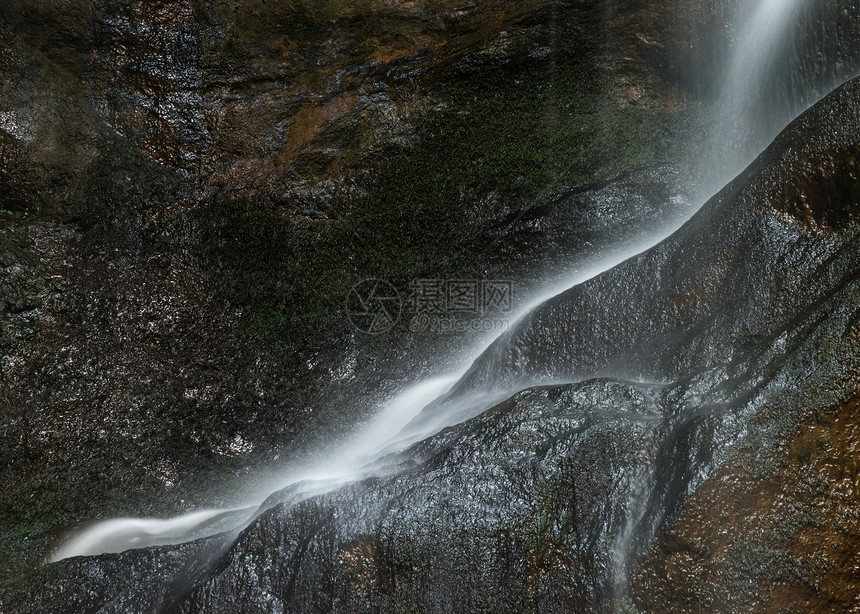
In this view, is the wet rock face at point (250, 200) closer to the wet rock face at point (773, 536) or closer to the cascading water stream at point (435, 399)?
the cascading water stream at point (435, 399)

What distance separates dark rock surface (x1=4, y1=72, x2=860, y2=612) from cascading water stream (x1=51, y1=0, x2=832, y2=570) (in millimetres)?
510

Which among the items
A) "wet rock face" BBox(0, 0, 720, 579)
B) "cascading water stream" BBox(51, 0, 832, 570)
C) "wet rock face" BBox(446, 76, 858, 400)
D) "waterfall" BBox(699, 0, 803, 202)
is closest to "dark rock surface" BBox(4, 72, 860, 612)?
"wet rock face" BBox(446, 76, 858, 400)

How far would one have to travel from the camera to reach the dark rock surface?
215 cm

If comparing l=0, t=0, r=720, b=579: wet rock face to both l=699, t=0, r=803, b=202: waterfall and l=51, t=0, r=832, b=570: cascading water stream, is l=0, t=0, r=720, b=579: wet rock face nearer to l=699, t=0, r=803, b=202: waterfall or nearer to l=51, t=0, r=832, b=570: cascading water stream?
l=51, t=0, r=832, b=570: cascading water stream

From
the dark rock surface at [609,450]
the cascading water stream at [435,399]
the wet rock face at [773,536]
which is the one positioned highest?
the cascading water stream at [435,399]

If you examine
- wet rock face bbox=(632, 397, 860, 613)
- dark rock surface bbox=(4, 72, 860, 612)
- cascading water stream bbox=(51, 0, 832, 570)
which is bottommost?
wet rock face bbox=(632, 397, 860, 613)

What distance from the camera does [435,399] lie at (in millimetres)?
4203

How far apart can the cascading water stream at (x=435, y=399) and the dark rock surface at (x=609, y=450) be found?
510mm

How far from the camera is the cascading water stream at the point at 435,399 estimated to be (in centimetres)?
366

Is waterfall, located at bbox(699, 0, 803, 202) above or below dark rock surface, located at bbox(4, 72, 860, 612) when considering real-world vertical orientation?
above

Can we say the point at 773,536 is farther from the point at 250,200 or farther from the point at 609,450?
the point at 250,200

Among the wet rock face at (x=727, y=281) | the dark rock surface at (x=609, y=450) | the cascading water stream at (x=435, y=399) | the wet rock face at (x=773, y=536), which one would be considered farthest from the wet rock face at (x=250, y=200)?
the wet rock face at (x=773, y=536)

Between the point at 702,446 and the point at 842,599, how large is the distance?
606 millimetres

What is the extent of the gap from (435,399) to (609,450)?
196 centimetres
